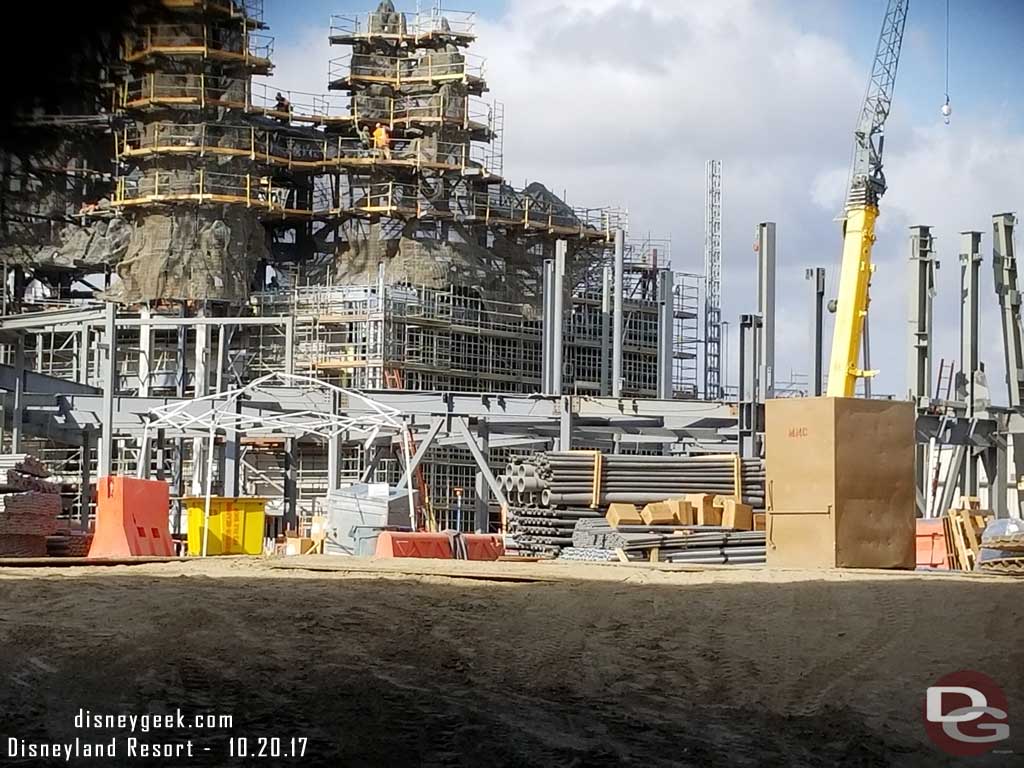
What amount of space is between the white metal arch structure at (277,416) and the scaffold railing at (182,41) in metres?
19.1

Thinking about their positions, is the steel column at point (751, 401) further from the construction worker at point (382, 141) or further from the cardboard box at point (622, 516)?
the construction worker at point (382, 141)

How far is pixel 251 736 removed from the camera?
13.2 metres

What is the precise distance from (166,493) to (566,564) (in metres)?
10.5

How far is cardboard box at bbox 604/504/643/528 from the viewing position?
1265 inches

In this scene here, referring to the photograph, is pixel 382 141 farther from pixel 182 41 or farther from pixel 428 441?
pixel 182 41

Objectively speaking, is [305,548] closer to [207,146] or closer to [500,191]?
[207,146]

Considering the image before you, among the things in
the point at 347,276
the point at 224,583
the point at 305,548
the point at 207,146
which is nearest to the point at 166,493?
the point at 305,548

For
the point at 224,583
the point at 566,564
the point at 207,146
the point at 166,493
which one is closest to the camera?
the point at 224,583

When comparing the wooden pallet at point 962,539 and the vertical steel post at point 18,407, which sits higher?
the vertical steel post at point 18,407

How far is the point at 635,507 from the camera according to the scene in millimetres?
33312

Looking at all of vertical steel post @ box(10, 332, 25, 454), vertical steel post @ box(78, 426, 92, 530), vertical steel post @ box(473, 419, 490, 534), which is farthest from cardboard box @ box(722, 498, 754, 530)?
vertical steel post @ box(78, 426, 92, 530)

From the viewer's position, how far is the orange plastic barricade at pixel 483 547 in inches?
1399

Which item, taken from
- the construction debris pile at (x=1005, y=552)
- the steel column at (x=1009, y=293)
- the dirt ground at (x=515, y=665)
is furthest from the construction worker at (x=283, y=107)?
the dirt ground at (x=515, y=665)

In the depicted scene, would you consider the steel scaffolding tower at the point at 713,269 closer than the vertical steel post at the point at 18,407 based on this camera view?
No
